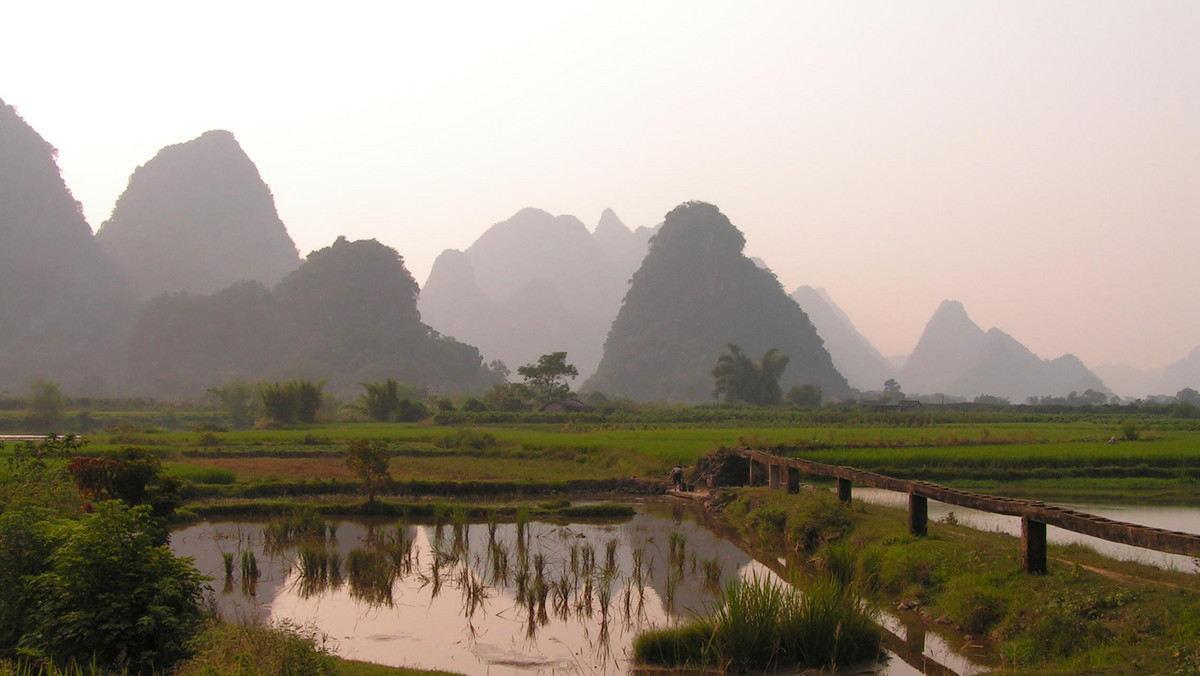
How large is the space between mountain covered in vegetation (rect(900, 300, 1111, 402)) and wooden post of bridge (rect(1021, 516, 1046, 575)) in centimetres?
16579

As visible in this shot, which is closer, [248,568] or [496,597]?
[496,597]

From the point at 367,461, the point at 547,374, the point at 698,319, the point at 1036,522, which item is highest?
the point at 698,319

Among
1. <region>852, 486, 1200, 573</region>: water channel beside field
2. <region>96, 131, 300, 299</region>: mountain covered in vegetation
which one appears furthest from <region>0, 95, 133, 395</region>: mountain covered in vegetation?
<region>852, 486, 1200, 573</region>: water channel beside field

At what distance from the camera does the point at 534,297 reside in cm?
17350

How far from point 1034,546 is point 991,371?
17627cm

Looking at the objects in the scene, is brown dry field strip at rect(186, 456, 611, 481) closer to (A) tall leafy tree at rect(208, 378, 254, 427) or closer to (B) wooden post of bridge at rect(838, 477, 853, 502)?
(B) wooden post of bridge at rect(838, 477, 853, 502)

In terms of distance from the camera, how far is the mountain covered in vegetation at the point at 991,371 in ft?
541

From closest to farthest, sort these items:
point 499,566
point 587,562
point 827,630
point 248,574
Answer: point 827,630 < point 248,574 < point 587,562 < point 499,566

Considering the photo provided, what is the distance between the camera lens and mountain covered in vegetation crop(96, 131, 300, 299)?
11181cm

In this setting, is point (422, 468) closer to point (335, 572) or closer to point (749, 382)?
point (335, 572)

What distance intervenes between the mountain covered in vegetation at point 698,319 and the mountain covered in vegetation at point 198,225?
55.6 m

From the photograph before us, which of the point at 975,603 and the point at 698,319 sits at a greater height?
the point at 698,319

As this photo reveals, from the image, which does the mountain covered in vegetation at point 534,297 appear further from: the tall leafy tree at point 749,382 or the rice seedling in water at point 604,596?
the rice seedling in water at point 604,596

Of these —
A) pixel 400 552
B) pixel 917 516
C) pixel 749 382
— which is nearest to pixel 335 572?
pixel 400 552
